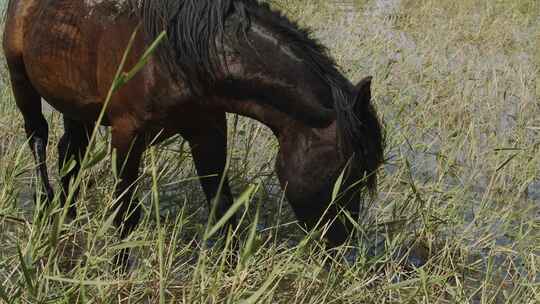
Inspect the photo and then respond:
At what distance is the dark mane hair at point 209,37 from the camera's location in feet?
6.28

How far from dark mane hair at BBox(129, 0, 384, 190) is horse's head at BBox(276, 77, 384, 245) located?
0.12 ft

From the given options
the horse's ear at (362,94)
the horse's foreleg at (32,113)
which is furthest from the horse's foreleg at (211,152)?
the horse's foreleg at (32,113)

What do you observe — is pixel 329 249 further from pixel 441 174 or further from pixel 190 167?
pixel 190 167

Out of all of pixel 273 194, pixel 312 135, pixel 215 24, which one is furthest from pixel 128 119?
pixel 273 194

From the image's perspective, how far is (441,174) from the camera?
2721mm

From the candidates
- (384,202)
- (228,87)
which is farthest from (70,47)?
(384,202)

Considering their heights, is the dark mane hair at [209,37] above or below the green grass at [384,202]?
above

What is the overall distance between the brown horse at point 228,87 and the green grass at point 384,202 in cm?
17

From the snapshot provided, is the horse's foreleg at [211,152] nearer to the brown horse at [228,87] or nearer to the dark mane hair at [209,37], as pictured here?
the brown horse at [228,87]

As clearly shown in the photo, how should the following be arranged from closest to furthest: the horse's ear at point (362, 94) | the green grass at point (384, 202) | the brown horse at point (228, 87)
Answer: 1. the green grass at point (384, 202)
2. the horse's ear at point (362, 94)
3. the brown horse at point (228, 87)

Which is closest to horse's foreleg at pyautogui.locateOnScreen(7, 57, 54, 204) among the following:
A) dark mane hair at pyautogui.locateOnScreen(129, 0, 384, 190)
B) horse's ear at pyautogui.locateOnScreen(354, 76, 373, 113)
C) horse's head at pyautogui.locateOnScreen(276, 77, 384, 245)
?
dark mane hair at pyautogui.locateOnScreen(129, 0, 384, 190)

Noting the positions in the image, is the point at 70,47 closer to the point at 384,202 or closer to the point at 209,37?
the point at 209,37

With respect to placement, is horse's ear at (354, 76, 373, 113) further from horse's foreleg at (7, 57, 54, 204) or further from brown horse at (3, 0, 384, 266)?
horse's foreleg at (7, 57, 54, 204)

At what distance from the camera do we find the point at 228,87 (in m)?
2.01
